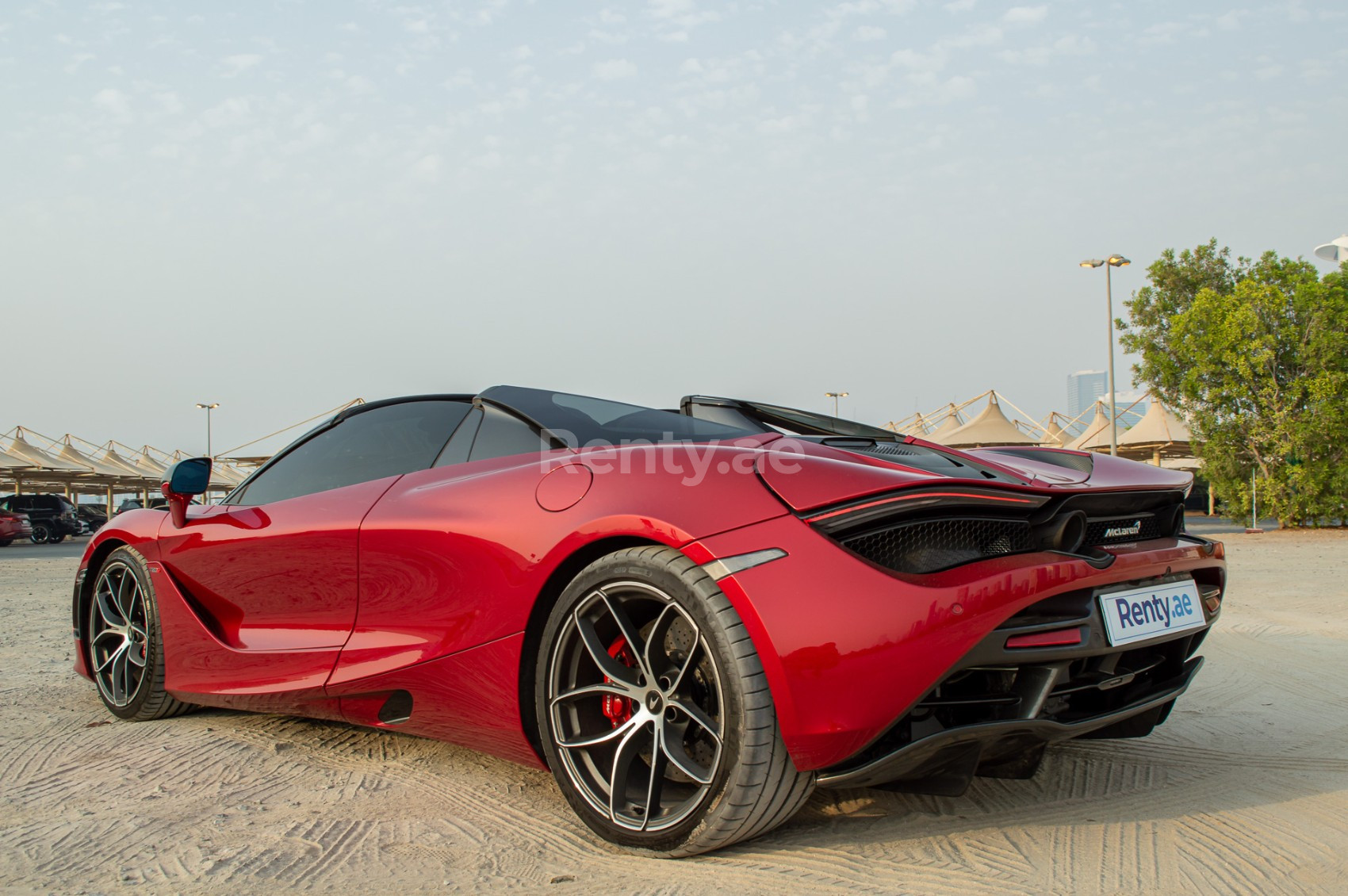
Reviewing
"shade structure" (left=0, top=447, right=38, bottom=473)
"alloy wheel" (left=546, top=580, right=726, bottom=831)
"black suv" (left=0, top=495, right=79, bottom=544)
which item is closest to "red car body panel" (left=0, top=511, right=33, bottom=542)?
"black suv" (left=0, top=495, right=79, bottom=544)

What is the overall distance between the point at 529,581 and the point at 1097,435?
33264mm

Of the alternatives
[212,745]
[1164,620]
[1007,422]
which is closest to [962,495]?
[1164,620]

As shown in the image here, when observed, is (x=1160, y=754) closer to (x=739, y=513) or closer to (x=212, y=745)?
(x=739, y=513)

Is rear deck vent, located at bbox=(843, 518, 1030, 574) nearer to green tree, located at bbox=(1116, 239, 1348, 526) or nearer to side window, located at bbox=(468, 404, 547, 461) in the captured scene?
side window, located at bbox=(468, 404, 547, 461)

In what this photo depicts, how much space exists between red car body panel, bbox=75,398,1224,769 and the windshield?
5.7 inches

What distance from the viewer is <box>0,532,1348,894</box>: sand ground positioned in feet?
6.89

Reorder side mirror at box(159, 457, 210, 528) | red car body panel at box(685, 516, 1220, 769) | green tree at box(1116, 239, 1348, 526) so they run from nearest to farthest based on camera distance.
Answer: red car body panel at box(685, 516, 1220, 769) < side mirror at box(159, 457, 210, 528) < green tree at box(1116, 239, 1348, 526)

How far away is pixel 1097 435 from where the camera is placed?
32375 millimetres

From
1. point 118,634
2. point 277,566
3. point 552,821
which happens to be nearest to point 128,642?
point 118,634

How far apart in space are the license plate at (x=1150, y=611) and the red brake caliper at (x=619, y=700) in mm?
1081

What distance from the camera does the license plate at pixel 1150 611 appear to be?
214 centimetres

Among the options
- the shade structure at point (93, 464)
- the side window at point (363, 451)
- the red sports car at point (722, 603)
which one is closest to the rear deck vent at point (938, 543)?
the red sports car at point (722, 603)

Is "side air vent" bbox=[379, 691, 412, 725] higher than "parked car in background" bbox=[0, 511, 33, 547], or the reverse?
"side air vent" bbox=[379, 691, 412, 725]

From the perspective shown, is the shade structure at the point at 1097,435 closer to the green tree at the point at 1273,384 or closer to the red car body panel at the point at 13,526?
the green tree at the point at 1273,384
